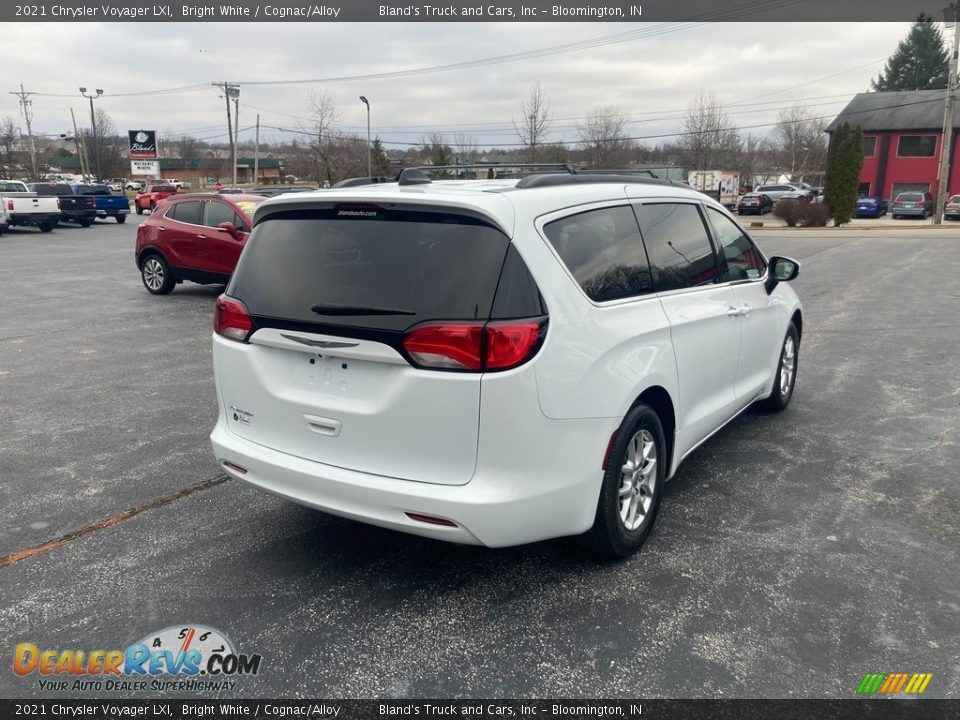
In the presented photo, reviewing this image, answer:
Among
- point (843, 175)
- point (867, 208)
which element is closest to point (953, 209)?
point (867, 208)

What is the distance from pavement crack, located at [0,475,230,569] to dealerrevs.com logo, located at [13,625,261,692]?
2.84 feet

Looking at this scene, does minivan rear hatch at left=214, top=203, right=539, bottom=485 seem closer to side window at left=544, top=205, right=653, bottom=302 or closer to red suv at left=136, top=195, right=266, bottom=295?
side window at left=544, top=205, right=653, bottom=302

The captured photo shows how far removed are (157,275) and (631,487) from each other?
1155cm

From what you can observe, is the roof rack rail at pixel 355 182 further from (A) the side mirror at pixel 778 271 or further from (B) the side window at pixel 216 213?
(B) the side window at pixel 216 213

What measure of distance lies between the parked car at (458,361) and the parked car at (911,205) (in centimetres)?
4392

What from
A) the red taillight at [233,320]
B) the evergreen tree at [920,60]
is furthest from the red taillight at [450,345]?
the evergreen tree at [920,60]

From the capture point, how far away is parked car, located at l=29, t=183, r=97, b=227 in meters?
32.0

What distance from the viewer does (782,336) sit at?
568cm

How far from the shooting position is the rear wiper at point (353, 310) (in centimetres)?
304

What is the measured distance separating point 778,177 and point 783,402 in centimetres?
7962

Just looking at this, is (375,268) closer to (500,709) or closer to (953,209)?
(500,709)

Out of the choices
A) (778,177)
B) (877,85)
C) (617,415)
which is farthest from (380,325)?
(877,85)

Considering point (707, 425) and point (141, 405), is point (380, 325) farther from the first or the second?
point (141, 405)

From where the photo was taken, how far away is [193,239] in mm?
12312
